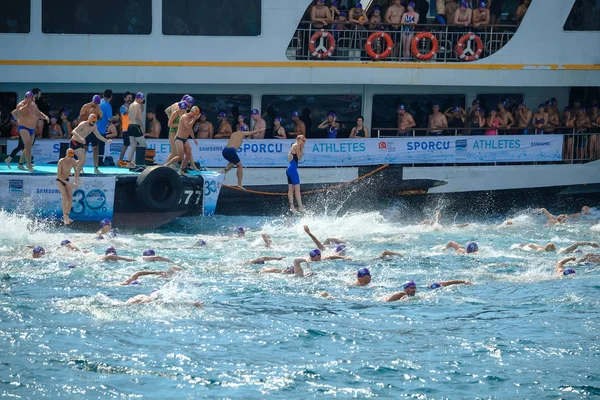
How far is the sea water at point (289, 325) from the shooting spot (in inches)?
463

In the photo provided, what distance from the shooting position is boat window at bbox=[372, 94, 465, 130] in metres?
23.8

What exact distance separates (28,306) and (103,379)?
3175 millimetres

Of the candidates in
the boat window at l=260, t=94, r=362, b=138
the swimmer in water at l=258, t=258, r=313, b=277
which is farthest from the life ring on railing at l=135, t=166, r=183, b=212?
the swimmer in water at l=258, t=258, r=313, b=277

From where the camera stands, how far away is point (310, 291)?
15.8 metres

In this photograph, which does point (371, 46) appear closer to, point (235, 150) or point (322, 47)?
point (322, 47)

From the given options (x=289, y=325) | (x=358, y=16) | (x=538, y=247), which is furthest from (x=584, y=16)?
(x=289, y=325)

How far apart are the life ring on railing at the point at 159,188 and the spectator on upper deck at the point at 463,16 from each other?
729 centimetres

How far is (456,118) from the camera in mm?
23688

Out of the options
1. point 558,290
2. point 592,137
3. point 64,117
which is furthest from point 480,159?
point 64,117

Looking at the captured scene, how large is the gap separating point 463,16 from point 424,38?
39.6 inches

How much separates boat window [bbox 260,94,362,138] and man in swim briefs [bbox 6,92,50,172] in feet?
17.1

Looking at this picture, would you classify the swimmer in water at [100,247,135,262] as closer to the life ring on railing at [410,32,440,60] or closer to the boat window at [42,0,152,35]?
the boat window at [42,0,152,35]

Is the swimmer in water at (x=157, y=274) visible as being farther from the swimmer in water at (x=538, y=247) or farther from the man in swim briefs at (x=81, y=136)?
the swimmer in water at (x=538, y=247)

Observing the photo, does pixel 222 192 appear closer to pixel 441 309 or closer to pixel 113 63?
pixel 113 63
